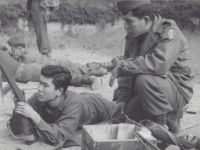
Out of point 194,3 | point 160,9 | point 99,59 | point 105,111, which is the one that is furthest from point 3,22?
point 105,111

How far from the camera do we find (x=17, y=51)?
7.11m

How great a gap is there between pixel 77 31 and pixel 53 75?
647 cm

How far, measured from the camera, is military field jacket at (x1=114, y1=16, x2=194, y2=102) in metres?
4.46

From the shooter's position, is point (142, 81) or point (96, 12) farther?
point (96, 12)

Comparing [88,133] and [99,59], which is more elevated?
[88,133]

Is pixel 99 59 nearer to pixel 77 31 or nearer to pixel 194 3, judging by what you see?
pixel 77 31

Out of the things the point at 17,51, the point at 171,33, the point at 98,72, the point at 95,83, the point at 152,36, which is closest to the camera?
the point at 171,33

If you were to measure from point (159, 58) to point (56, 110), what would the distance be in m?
1.07

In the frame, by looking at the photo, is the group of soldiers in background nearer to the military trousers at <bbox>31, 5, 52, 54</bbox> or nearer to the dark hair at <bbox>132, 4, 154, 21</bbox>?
the dark hair at <bbox>132, 4, 154, 21</bbox>

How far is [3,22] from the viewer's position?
34.7 feet

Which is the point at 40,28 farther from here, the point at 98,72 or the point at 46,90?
the point at 46,90

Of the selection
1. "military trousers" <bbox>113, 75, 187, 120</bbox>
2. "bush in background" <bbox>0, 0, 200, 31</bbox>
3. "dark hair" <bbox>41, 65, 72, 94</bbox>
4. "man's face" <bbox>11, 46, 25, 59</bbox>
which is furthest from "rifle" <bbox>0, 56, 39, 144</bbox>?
"bush in background" <bbox>0, 0, 200, 31</bbox>

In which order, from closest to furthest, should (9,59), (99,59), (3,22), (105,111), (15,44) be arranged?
(105,111)
(9,59)
(15,44)
(99,59)
(3,22)

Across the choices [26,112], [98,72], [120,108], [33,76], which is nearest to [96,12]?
[98,72]
